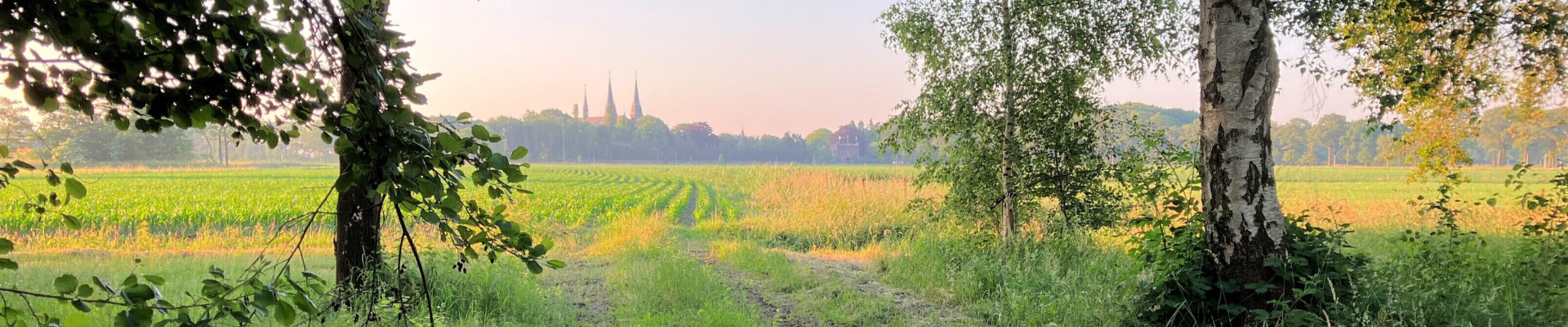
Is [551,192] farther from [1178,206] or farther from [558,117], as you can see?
[558,117]

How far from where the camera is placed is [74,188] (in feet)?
3.53

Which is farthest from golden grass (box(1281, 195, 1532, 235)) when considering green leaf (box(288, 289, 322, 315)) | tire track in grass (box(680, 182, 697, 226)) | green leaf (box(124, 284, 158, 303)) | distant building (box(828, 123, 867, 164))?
distant building (box(828, 123, 867, 164))

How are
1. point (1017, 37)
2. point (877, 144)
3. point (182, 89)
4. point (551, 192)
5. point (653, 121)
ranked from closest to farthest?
point (182, 89) → point (1017, 37) → point (877, 144) → point (551, 192) → point (653, 121)

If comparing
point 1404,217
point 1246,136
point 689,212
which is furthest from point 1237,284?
point 689,212

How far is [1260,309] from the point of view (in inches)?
130

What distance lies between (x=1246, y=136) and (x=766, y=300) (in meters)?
3.87

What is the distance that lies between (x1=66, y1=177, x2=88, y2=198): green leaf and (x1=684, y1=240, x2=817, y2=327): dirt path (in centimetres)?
406

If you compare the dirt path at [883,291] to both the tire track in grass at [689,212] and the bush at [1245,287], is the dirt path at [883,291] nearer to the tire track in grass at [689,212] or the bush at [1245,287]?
the bush at [1245,287]

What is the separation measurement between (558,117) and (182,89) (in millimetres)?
105530

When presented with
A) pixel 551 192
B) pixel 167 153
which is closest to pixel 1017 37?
pixel 551 192

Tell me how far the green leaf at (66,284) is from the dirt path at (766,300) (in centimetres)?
415

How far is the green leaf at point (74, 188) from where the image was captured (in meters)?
1.04

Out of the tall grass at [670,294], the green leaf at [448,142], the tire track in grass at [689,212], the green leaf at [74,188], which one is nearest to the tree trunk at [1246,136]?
the tall grass at [670,294]

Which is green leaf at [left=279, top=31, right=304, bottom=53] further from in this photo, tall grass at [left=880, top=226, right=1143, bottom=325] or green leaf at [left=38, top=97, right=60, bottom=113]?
tall grass at [left=880, top=226, right=1143, bottom=325]
